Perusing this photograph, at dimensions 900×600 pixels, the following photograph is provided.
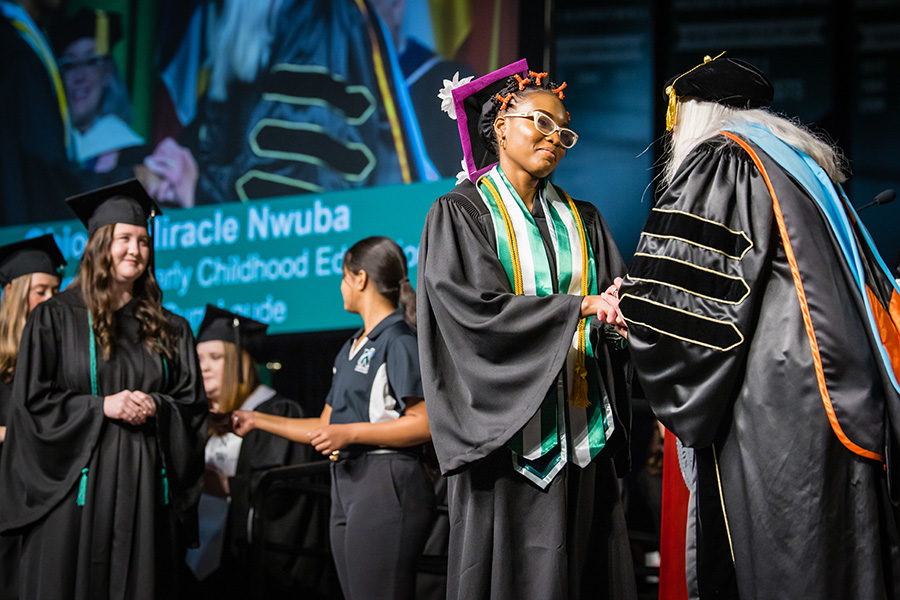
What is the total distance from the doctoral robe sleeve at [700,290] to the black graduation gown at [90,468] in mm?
2316

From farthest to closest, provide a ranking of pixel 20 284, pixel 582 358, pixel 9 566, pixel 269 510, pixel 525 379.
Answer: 1. pixel 269 510
2. pixel 20 284
3. pixel 9 566
4. pixel 582 358
5. pixel 525 379

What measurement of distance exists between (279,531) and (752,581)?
3.51 meters

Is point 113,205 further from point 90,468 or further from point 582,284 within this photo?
point 582,284

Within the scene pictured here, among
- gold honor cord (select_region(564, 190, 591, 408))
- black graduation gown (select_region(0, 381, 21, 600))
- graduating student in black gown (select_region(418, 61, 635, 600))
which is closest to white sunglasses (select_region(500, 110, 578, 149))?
graduating student in black gown (select_region(418, 61, 635, 600))

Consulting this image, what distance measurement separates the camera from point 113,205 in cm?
420

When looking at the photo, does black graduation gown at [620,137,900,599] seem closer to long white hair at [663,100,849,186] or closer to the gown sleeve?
long white hair at [663,100,849,186]

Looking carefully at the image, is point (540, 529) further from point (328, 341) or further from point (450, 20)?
point (450, 20)

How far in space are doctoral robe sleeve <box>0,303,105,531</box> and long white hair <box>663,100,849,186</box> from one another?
8.32 feet

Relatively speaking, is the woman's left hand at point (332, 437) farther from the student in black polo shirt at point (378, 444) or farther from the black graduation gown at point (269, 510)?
the black graduation gown at point (269, 510)

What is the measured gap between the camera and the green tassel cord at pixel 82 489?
3846 millimetres

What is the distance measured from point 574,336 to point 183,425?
1.91 m

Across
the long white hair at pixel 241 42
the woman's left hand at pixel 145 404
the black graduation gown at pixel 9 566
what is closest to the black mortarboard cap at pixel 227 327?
the black graduation gown at pixel 9 566

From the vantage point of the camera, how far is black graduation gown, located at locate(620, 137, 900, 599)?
2170mm

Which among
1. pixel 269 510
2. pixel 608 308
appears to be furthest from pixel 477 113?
pixel 269 510
